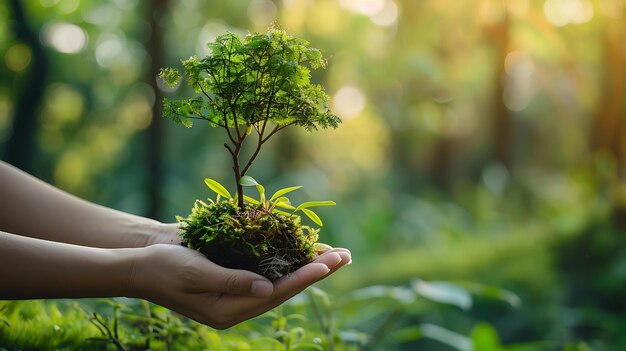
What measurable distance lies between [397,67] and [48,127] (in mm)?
6191

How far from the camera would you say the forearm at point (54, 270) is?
3.23 feet

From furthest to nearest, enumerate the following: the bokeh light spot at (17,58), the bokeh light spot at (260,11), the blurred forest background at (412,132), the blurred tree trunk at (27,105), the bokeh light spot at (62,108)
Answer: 1. the bokeh light spot at (62,108)
2. the bokeh light spot at (260,11)
3. the bokeh light spot at (17,58)
4. the blurred tree trunk at (27,105)
5. the blurred forest background at (412,132)

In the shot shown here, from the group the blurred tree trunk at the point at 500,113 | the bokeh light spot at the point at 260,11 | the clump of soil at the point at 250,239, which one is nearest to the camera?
the clump of soil at the point at 250,239

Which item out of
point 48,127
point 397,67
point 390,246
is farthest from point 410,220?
point 48,127

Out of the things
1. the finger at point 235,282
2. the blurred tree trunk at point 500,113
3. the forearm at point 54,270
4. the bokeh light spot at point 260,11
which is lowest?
the forearm at point 54,270

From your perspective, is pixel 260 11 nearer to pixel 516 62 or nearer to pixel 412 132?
pixel 412 132

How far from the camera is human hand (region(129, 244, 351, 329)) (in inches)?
39.7

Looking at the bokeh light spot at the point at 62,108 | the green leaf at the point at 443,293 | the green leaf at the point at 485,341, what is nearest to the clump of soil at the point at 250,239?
the green leaf at the point at 443,293

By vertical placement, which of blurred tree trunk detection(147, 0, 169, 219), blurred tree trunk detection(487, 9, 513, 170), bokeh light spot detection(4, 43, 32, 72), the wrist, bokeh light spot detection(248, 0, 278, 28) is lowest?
the wrist

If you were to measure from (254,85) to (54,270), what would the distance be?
53 centimetres

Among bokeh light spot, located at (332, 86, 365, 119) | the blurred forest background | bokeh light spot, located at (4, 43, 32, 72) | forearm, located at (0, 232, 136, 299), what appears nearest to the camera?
forearm, located at (0, 232, 136, 299)

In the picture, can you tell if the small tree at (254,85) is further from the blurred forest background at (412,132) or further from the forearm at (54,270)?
the blurred forest background at (412,132)

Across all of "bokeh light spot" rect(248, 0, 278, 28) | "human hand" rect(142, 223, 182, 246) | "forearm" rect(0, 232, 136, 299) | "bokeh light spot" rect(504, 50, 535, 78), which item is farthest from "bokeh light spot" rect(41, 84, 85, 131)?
"forearm" rect(0, 232, 136, 299)

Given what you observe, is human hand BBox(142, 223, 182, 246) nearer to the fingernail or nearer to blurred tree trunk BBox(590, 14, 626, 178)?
the fingernail
